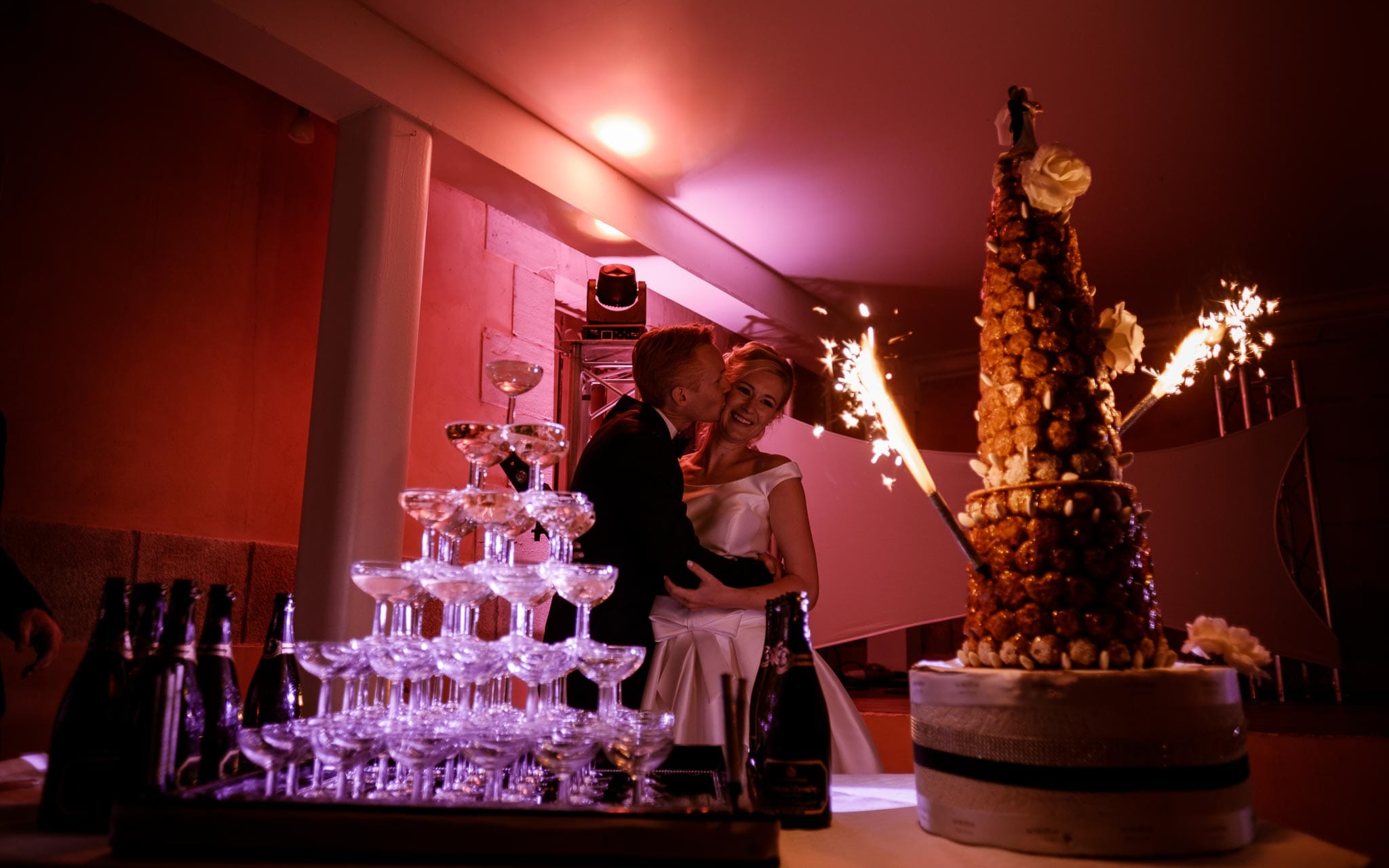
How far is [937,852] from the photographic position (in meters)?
1.05

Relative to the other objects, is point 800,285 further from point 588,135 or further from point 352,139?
point 352,139

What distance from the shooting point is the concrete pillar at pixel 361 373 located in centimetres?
282

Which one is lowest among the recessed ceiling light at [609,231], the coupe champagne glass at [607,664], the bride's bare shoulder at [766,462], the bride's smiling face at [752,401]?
the coupe champagne glass at [607,664]

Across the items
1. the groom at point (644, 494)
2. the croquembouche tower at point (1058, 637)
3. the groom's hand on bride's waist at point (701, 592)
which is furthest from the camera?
the groom's hand on bride's waist at point (701, 592)

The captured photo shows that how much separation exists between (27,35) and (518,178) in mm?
1675

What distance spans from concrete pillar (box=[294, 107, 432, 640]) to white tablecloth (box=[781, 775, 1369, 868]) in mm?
2049

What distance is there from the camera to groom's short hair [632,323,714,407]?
2420mm

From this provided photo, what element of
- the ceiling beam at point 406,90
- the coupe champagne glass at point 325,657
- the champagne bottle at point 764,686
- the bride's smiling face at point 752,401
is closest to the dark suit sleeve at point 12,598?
the coupe champagne glass at point 325,657

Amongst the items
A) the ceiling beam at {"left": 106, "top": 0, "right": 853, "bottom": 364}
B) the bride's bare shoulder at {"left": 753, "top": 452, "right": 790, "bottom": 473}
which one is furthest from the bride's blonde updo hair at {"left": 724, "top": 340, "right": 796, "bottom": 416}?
the ceiling beam at {"left": 106, "top": 0, "right": 853, "bottom": 364}

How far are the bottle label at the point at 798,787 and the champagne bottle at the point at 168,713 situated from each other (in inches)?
28.3

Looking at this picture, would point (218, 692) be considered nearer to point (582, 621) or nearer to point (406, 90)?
point (582, 621)

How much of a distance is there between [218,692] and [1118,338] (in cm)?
137

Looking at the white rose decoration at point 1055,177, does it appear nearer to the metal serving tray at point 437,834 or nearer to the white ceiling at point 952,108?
the metal serving tray at point 437,834

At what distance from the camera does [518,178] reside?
381cm
